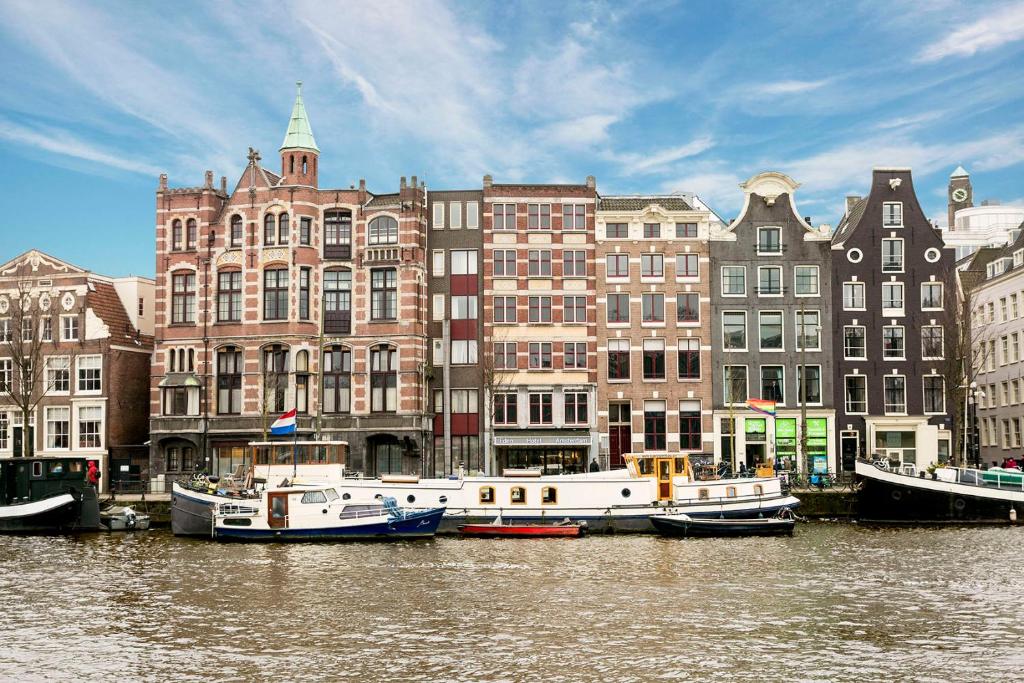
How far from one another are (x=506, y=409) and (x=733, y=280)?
16.0 meters

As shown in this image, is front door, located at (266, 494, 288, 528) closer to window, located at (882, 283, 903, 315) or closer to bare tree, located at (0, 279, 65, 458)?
bare tree, located at (0, 279, 65, 458)

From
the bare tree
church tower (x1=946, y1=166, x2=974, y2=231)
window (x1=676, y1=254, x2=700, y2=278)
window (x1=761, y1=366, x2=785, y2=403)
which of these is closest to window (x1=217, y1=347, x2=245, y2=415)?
the bare tree

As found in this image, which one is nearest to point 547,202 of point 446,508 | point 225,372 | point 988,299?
point 225,372

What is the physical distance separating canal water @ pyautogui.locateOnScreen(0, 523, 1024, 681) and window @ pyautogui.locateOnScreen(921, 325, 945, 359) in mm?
26251

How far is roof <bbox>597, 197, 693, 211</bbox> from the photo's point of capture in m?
74.8

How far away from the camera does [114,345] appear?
73.7m

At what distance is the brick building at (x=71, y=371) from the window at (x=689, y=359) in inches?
1311

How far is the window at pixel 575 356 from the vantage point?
7200 cm

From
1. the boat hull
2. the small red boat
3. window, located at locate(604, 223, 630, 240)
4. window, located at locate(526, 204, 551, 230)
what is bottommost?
the small red boat

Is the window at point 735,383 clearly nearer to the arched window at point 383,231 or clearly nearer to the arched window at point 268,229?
the arched window at point 383,231

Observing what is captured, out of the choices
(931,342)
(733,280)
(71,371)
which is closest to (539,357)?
(733,280)

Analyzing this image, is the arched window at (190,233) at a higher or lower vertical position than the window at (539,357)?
higher

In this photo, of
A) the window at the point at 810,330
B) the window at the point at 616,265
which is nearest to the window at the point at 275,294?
the window at the point at 616,265

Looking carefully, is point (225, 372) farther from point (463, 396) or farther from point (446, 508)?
point (446, 508)
